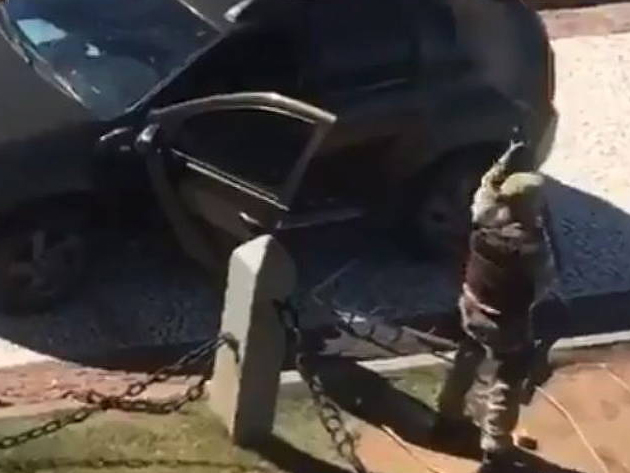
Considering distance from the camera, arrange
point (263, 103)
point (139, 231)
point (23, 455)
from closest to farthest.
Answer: point (23, 455) < point (263, 103) < point (139, 231)

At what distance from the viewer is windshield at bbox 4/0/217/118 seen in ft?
34.8

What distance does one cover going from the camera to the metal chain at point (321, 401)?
8.68 metres

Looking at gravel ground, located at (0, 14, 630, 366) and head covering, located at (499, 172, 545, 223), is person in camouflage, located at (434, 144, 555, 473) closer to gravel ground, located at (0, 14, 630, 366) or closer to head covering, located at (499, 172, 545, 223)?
head covering, located at (499, 172, 545, 223)

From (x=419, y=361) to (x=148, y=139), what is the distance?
76.9 inches

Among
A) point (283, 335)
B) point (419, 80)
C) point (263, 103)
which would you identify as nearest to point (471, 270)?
point (283, 335)

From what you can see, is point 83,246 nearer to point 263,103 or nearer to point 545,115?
point 263,103

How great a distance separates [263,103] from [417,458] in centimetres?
212

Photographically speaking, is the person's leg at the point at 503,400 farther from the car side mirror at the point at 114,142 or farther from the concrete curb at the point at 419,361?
the car side mirror at the point at 114,142

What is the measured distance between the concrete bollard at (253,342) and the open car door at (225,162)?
54.4 inches

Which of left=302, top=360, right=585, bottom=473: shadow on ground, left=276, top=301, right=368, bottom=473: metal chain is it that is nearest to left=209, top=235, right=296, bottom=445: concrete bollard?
left=276, top=301, right=368, bottom=473: metal chain

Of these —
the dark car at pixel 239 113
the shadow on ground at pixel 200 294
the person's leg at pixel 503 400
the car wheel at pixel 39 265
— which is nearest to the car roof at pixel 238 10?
the dark car at pixel 239 113

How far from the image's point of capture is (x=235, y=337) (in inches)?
345

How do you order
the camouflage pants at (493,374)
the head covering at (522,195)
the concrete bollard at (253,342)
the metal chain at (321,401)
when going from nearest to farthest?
the head covering at (522,195) < the camouflage pants at (493,374) < the concrete bollard at (253,342) < the metal chain at (321,401)

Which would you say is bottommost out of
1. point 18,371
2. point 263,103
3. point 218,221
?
point 18,371
